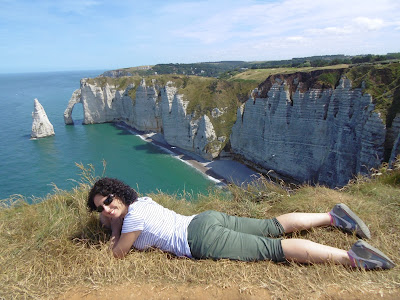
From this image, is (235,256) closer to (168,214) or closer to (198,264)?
(198,264)

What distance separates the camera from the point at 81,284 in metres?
2.80

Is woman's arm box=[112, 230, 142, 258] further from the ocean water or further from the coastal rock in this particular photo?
the coastal rock

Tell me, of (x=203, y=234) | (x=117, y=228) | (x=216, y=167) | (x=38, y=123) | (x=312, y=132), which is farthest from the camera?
(x=38, y=123)

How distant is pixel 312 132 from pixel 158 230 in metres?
22.9

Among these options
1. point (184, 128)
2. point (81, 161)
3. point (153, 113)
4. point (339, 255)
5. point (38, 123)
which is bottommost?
point (81, 161)

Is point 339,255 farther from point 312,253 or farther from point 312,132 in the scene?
point 312,132

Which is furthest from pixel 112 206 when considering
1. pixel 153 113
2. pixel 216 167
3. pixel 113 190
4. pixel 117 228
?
pixel 153 113

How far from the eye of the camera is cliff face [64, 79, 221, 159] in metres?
36.6

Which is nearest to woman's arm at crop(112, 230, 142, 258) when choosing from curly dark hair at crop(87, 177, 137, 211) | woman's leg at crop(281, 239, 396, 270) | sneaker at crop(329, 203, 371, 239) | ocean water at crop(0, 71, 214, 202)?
curly dark hair at crop(87, 177, 137, 211)

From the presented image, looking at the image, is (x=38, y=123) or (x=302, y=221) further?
(x=38, y=123)

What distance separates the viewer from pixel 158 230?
10.8 feet

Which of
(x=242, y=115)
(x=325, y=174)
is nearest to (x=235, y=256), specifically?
(x=325, y=174)

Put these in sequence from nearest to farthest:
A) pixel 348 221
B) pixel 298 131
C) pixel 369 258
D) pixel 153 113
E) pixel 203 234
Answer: pixel 369 258 → pixel 203 234 → pixel 348 221 → pixel 298 131 → pixel 153 113

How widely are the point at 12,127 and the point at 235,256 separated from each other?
213 feet
